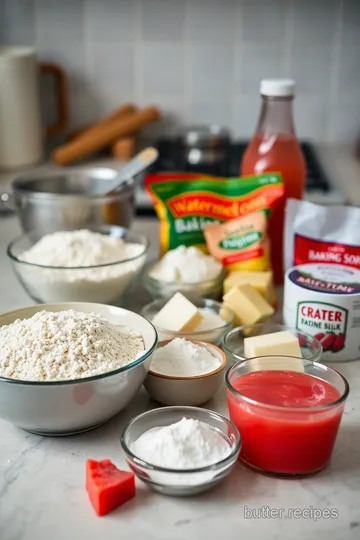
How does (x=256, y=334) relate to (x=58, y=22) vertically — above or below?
below

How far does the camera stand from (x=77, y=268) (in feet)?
4.27

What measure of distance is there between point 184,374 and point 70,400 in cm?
20

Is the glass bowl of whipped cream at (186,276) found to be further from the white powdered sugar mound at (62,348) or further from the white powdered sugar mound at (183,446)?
the white powdered sugar mound at (183,446)

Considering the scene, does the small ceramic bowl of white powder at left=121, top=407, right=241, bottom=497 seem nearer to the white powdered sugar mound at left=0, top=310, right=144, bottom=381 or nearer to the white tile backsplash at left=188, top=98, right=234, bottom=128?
the white powdered sugar mound at left=0, top=310, right=144, bottom=381

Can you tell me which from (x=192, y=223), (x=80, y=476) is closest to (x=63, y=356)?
(x=80, y=476)

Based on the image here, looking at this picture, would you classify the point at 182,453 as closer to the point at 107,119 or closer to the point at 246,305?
the point at 246,305

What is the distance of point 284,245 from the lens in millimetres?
1402

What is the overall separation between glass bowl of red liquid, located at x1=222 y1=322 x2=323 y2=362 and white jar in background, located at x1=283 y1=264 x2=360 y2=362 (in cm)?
3

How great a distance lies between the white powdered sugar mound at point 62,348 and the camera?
3.04ft

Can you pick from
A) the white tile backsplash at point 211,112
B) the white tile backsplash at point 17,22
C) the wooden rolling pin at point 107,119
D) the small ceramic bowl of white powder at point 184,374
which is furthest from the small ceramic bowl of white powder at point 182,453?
the white tile backsplash at point 17,22

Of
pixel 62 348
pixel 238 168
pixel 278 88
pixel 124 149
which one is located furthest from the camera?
pixel 124 149

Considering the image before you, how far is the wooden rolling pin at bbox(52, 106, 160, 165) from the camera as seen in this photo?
7.57ft

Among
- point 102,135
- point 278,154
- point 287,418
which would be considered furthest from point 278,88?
point 102,135

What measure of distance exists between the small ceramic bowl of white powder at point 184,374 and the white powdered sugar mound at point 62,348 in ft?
0.16
